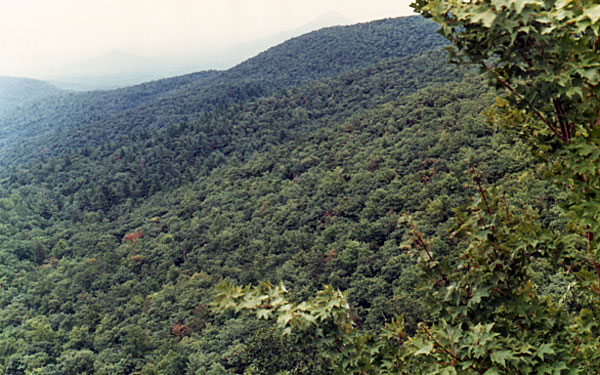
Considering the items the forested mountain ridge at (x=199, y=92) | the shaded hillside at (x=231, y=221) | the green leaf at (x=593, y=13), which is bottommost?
the shaded hillside at (x=231, y=221)

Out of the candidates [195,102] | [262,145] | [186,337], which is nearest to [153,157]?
[262,145]

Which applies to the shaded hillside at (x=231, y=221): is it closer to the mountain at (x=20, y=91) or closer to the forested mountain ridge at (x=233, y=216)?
the forested mountain ridge at (x=233, y=216)

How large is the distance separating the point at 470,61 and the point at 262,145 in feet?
145

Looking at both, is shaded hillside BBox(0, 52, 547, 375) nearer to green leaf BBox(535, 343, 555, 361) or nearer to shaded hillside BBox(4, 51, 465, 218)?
→ shaded hillside BBox(4, 51, 465, 218)

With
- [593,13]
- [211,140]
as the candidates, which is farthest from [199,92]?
[593,13]

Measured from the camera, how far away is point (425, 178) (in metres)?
23.7

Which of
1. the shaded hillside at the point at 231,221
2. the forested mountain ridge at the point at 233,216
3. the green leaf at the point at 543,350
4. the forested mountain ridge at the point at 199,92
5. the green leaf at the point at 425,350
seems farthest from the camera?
the forested mountain ridge at the point at 199,92

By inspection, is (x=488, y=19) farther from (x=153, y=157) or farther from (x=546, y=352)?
(x=153, y=157)

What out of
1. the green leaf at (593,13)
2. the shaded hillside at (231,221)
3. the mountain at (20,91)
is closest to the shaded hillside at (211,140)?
the shaded hillside at (231,221)

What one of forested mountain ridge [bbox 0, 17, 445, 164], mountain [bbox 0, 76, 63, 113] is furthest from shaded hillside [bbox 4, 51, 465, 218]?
mountain [bbox 0, 76, 63, 113]

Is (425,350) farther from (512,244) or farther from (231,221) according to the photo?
(231,221)

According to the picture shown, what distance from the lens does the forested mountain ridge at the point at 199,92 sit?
63219 millimetres

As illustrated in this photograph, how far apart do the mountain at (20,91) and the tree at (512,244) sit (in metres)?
123

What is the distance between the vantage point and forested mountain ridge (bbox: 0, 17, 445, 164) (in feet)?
207
